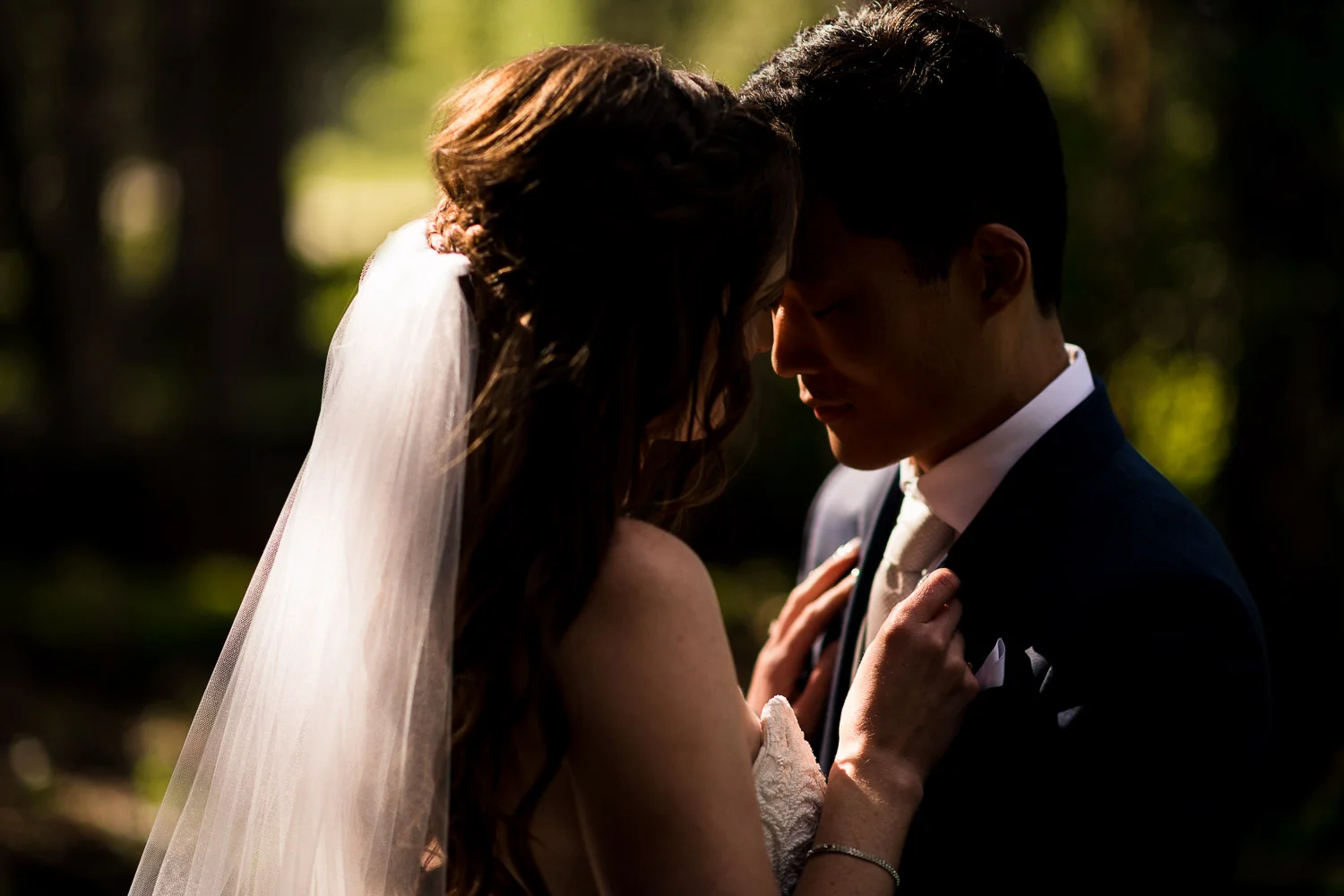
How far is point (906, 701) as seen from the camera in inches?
83.4

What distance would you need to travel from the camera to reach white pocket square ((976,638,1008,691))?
7.47ft

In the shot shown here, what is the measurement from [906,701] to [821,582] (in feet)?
2.46

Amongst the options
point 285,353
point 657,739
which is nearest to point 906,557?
point 657,739

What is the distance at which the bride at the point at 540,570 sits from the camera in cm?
181

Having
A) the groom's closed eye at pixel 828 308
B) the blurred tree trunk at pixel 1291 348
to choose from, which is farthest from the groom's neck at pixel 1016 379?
the blurred tree trunk at pixel 1291 348

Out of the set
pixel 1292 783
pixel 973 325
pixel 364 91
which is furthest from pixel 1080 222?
pixel 364 91

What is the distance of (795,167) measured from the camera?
2.08 metres

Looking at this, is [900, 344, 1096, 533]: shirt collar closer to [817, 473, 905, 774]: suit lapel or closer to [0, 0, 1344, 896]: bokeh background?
[817, 473, 905, 774]: suit lapel

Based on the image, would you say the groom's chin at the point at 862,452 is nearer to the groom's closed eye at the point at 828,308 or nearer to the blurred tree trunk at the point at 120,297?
the groom's closed eye at the point at 828,308

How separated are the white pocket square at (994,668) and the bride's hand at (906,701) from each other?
0.35ft

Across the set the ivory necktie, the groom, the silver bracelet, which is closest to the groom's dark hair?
the groom

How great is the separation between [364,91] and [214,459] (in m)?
41.2

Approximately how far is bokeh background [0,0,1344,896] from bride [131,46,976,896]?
30 centimetres

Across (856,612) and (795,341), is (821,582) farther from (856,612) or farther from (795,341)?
(795,341)
